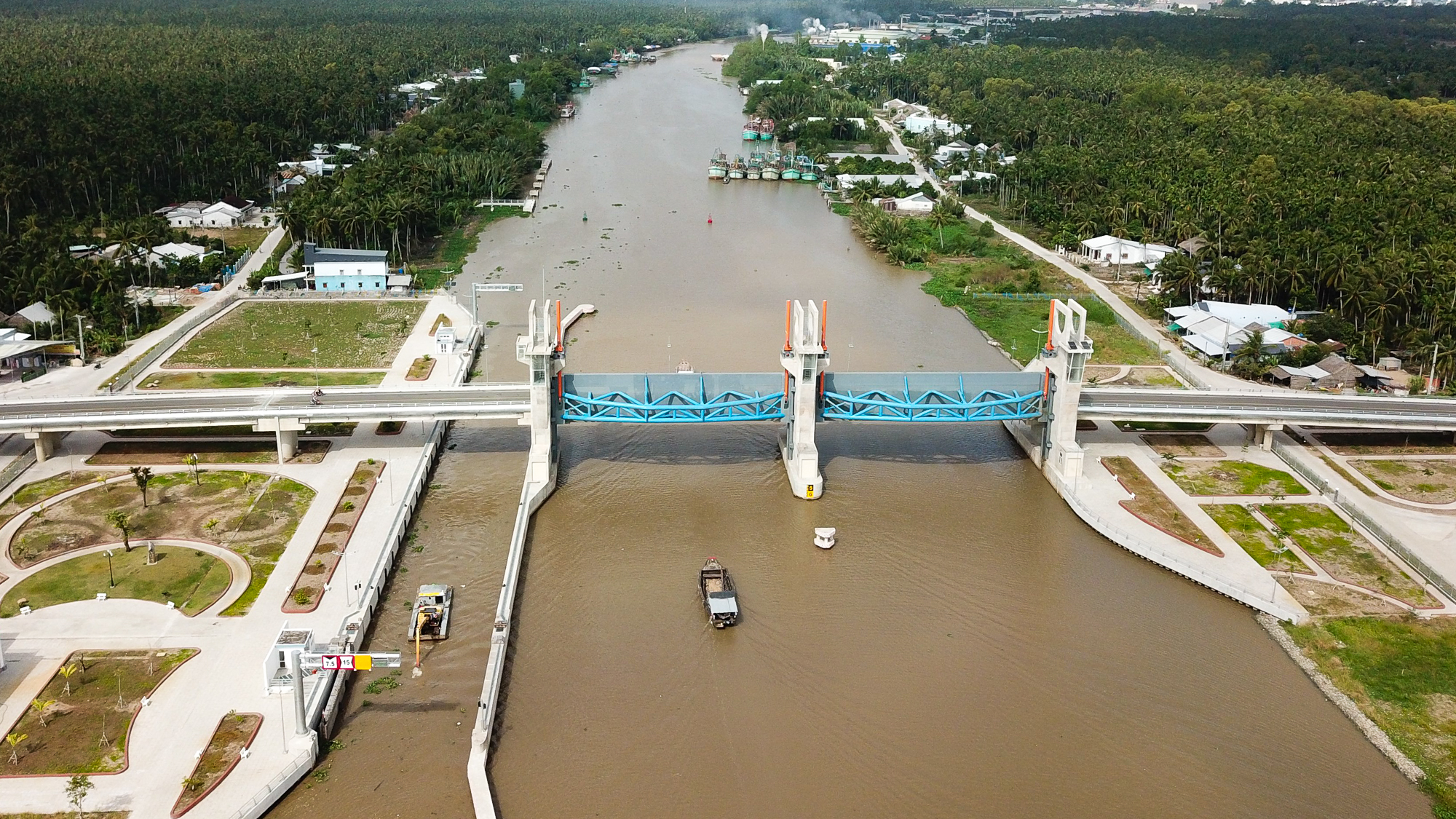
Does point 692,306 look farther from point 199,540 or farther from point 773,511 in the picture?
point 199,540

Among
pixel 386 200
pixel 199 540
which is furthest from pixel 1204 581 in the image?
pixel 386 200

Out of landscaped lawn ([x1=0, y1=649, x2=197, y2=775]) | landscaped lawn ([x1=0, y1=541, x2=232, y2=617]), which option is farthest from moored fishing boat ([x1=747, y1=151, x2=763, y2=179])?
landscaped lawn ([x1=0, y1=649, x2=197, y2=775])

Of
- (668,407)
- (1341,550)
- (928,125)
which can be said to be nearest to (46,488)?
(668,407)

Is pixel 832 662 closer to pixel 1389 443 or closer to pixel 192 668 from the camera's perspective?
pixel 192 668

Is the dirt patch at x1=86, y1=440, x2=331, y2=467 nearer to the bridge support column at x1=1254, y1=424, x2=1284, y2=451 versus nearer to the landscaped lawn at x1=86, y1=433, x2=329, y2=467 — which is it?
the landscaped lawn at x1=86, y1=433, x2=329, y2=467

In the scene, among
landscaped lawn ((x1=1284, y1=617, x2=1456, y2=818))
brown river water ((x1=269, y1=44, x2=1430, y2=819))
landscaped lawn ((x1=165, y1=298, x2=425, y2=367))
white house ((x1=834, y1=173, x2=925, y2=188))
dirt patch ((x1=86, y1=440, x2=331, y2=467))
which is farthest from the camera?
white house ((x1=834, y1=173, x2=925, y2=188))

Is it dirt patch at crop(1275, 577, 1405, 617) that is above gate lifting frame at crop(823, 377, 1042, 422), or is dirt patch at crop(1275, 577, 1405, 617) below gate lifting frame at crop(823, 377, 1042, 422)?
below

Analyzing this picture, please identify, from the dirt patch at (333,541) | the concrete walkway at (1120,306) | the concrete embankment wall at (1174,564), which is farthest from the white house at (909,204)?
the dirt patch at (333,541)

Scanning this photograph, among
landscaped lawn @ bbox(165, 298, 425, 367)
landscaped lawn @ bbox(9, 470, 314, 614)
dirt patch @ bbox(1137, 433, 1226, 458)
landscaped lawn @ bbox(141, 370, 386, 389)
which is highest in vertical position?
landscaped lawn @ bbox(165, 298, 425, 367)
